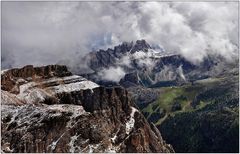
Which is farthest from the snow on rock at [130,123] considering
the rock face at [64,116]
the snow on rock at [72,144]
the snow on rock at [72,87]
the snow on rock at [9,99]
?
the snow on rock at [72,144]

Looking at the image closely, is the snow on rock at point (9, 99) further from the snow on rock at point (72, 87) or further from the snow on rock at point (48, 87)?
the snow on rock at point (72, 87)

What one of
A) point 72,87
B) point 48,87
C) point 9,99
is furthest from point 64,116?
point 72,87

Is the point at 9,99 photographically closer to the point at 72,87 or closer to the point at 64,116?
the point at 64,116

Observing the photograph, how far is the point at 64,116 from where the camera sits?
404 feet

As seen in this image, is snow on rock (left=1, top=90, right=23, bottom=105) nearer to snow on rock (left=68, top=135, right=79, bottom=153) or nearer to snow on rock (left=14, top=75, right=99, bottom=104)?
snow on rock (left=14, top=75, right=99, bottom=104)

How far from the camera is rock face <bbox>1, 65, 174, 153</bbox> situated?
376 feet

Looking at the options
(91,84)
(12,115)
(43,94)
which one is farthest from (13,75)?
(12,115)

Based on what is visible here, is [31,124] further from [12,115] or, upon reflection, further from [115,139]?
[115,139]

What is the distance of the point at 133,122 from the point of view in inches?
6821

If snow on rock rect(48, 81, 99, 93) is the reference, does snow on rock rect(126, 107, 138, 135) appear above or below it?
below

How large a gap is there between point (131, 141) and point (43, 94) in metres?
33.3

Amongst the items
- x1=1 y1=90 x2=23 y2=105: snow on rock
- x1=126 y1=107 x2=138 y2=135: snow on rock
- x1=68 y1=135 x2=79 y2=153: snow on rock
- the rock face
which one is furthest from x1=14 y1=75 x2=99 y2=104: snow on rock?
x1=68 y1=135 x2=79 y2=153: snow on rock

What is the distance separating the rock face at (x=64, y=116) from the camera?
115 meters

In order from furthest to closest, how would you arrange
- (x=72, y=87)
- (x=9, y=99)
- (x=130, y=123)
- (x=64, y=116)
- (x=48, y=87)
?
1. (x=72, y=87)
2. (x=130, y=123)
3. (x=48, y=87)
4. (x=9, y=99)
5. (x=64, y=116)
